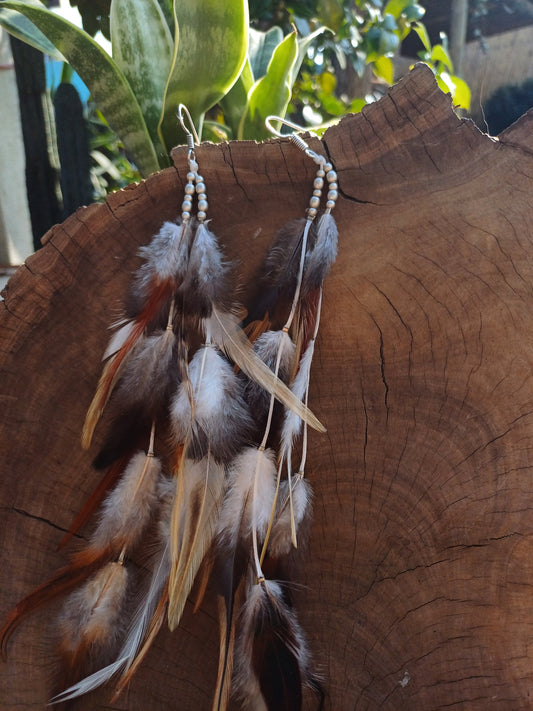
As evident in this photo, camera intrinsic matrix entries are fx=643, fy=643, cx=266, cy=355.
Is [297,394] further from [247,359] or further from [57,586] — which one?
[57,586]

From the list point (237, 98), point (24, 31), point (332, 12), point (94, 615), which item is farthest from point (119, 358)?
point (332, 12)

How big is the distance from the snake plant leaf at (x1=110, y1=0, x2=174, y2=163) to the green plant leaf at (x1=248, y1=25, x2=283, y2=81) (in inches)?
13.2

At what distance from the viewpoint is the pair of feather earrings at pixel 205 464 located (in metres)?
0.85

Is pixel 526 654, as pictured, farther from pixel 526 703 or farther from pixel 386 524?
pixel 386 524

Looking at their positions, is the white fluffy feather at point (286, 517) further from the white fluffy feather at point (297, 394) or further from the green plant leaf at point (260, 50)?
the green plant leaf at point (260, 50)

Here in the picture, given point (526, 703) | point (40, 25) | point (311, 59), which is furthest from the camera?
point (311, 59)

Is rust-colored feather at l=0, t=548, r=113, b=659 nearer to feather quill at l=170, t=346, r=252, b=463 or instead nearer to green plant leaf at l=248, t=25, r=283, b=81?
feather quill at l=170, t=346, r=252, b=463

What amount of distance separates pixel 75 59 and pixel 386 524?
952 millimetres

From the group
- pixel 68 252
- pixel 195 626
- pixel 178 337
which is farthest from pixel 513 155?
pixel 195 626

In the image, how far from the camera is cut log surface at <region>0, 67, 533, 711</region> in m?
0.83

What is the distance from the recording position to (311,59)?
84.0 inches

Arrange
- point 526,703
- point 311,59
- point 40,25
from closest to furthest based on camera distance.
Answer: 1. point 526,703
2. point 40,25
3. point 311,59

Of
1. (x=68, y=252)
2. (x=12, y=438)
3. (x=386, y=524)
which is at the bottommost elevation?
(x=386, y=524)

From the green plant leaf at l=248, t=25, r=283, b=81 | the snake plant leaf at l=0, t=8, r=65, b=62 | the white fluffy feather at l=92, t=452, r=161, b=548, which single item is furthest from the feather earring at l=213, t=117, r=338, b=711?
the snake plant leaf at l=0, t=8, r=65, b=62
